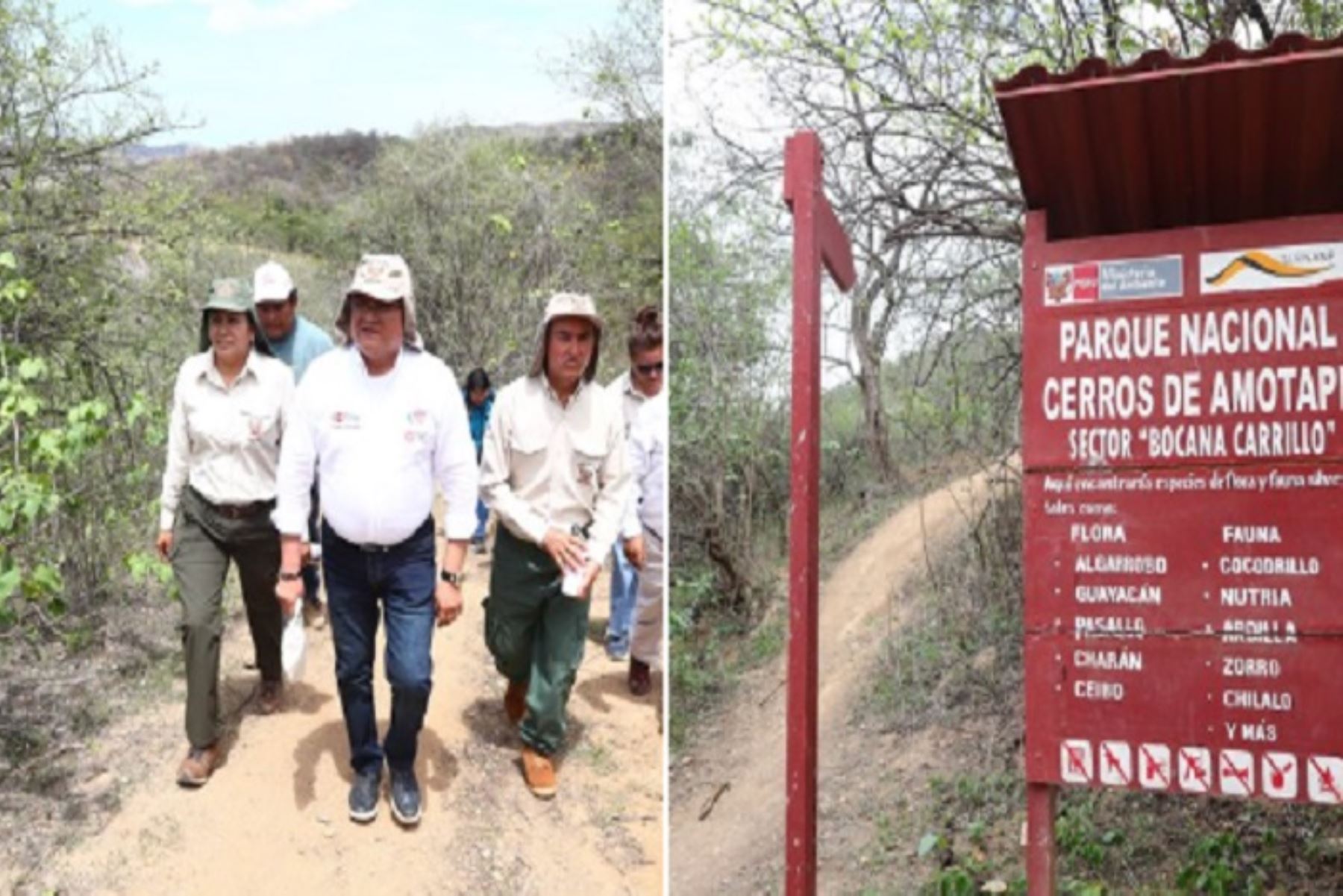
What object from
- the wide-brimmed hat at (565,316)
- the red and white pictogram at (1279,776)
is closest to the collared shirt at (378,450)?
the wide-brimmed hat at (565,316)

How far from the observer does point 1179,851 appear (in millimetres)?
5125

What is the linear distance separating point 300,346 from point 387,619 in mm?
1728

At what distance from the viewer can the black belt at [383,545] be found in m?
4.31

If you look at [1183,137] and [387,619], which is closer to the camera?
[1183,137]

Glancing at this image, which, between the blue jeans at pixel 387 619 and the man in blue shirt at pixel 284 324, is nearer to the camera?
the blue jeans at pixel 387 619

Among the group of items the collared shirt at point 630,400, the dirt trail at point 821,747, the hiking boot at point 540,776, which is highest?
the collared shirt at point 630,400

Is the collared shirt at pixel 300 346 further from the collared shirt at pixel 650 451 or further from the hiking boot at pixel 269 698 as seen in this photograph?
the collared shirt at pixel 650 451

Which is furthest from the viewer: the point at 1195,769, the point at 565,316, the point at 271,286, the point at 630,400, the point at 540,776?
the point at 630,400

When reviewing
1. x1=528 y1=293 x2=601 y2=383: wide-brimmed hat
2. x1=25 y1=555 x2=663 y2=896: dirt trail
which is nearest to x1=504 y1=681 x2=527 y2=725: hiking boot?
x1=25 y1=555 x2=663 y2=896: dirt trail

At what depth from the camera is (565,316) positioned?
177 inches

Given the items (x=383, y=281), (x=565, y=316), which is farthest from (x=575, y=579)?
(x=383, y=281)

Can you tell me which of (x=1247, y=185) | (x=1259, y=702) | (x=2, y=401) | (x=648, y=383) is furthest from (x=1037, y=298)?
(x=2, y=401)

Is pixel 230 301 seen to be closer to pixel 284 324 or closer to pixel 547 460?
pixel 284 324

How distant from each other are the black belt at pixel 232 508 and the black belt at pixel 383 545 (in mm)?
485
